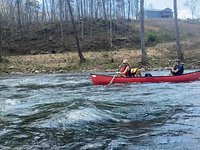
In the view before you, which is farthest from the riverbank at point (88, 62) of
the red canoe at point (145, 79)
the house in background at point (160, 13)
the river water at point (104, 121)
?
the house in background at point (160, 13)

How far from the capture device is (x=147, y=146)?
8.62 metres

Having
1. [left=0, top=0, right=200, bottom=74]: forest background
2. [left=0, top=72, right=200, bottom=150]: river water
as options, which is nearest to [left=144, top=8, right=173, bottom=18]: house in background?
[left=0, top=0, right=200, bottom=74]: forest background

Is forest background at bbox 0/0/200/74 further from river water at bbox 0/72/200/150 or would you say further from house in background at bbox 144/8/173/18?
house in background at bbox 144/8/173/18

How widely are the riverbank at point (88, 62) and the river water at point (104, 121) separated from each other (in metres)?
15.9

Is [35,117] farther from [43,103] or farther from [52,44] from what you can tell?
[52,44]

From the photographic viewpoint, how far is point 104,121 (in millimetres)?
11523

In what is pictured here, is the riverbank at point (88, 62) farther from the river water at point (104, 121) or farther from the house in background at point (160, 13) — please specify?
the house in background at point (160, 13)

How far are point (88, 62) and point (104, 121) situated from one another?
2514 centimetres

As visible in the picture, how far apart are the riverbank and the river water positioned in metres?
15.9

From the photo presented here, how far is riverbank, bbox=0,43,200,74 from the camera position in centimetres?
3434

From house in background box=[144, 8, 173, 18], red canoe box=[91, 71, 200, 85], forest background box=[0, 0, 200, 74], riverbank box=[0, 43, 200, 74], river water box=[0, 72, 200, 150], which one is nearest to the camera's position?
river water box=[0, 72, 200, 150]

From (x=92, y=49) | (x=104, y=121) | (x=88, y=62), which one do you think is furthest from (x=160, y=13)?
(x=104, y=121)

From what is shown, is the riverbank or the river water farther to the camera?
the riverbank

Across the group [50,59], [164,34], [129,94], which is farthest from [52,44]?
[129,94]
